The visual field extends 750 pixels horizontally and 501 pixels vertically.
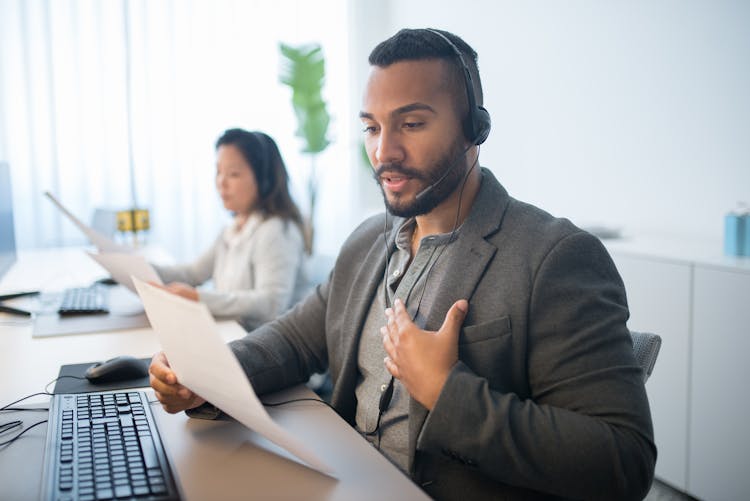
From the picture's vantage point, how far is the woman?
7.85 feet

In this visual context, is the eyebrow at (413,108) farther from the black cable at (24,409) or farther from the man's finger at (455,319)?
the black cable at (24,409)

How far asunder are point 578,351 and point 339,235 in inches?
151

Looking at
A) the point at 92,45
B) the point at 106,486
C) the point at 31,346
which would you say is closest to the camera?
the point at 106,486

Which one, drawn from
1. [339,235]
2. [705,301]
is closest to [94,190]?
[339,235]

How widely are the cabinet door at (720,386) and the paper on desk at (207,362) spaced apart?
1535 mm

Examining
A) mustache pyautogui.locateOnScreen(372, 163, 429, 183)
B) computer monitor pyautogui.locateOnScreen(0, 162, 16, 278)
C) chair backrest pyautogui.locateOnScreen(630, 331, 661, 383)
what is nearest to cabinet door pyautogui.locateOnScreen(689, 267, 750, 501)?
chair backrest pyautogui.locateOnScreen(630, 331, 661, 383)

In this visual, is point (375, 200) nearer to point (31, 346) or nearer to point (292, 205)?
point (292, 205)

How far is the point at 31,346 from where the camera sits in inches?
67.2

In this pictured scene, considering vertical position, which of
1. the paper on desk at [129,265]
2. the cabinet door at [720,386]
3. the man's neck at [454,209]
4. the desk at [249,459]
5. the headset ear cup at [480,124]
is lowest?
the cabinet door at [720,386]

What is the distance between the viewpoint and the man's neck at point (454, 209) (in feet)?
4.19

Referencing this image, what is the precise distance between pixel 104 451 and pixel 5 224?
1672mm

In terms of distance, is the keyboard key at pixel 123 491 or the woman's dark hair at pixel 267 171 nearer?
the keyboard key at pixel 123 491

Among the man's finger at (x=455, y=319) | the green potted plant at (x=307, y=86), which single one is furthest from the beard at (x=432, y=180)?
the green potted plant at (x=307, y=86)

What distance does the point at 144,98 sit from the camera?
13.8ft
